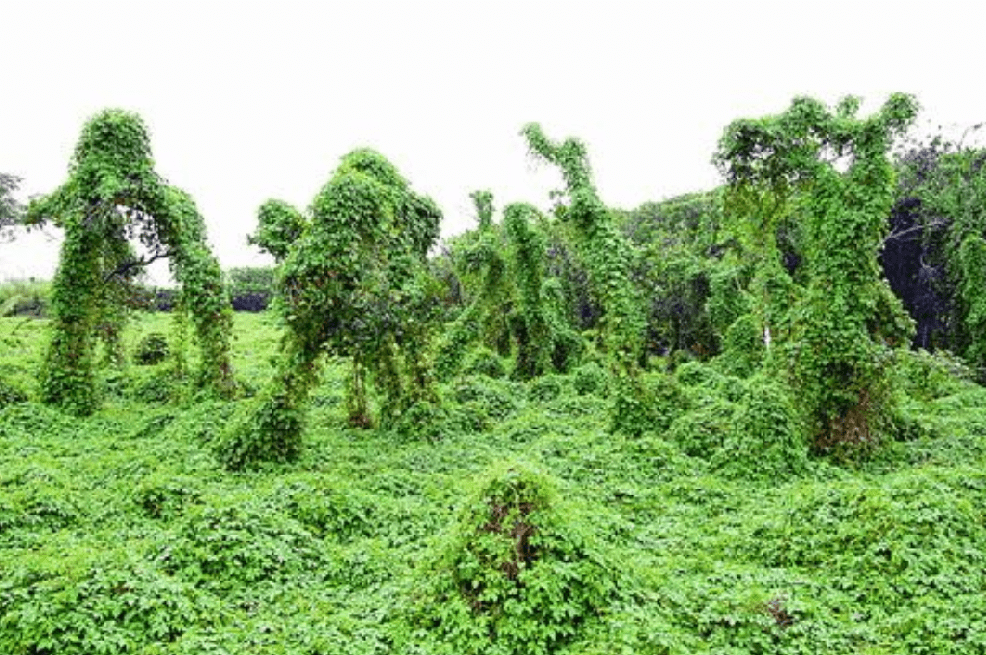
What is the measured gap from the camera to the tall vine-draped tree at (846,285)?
11656mm

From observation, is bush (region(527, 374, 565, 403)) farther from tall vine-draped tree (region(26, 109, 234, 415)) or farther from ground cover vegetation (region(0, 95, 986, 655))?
tall vine-draped tree (region(26, 109, 234, 415))

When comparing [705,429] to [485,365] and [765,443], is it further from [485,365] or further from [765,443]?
[485,365]

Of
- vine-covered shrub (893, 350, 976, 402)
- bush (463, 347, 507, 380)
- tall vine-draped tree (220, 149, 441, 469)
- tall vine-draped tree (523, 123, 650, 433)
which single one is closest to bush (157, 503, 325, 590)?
tall vine-draped tree (220, 149, 441, 469)

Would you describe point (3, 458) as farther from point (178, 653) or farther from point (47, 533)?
point (178, 653)

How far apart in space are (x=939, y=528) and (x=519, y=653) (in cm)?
451

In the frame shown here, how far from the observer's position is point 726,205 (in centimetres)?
1427

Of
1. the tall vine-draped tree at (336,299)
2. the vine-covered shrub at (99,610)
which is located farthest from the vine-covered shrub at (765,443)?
the vine-covered shrub at (99,610)

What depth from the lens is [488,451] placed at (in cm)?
1262

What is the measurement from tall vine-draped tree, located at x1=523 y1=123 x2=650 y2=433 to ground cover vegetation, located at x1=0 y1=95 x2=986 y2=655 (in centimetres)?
6

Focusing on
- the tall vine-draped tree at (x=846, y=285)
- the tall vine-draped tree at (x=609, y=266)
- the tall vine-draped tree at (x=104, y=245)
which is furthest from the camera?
the tall vine-draped tree at (x=104, y=245)

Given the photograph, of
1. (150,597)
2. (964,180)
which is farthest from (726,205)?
(964,180)

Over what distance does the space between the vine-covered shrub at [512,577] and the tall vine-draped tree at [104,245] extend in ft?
31.4

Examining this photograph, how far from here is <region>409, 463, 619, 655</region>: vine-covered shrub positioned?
19.9 feet

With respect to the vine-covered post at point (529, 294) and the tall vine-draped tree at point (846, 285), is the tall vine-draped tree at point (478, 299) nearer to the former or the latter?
the vine-covered post at point (529, 294)
